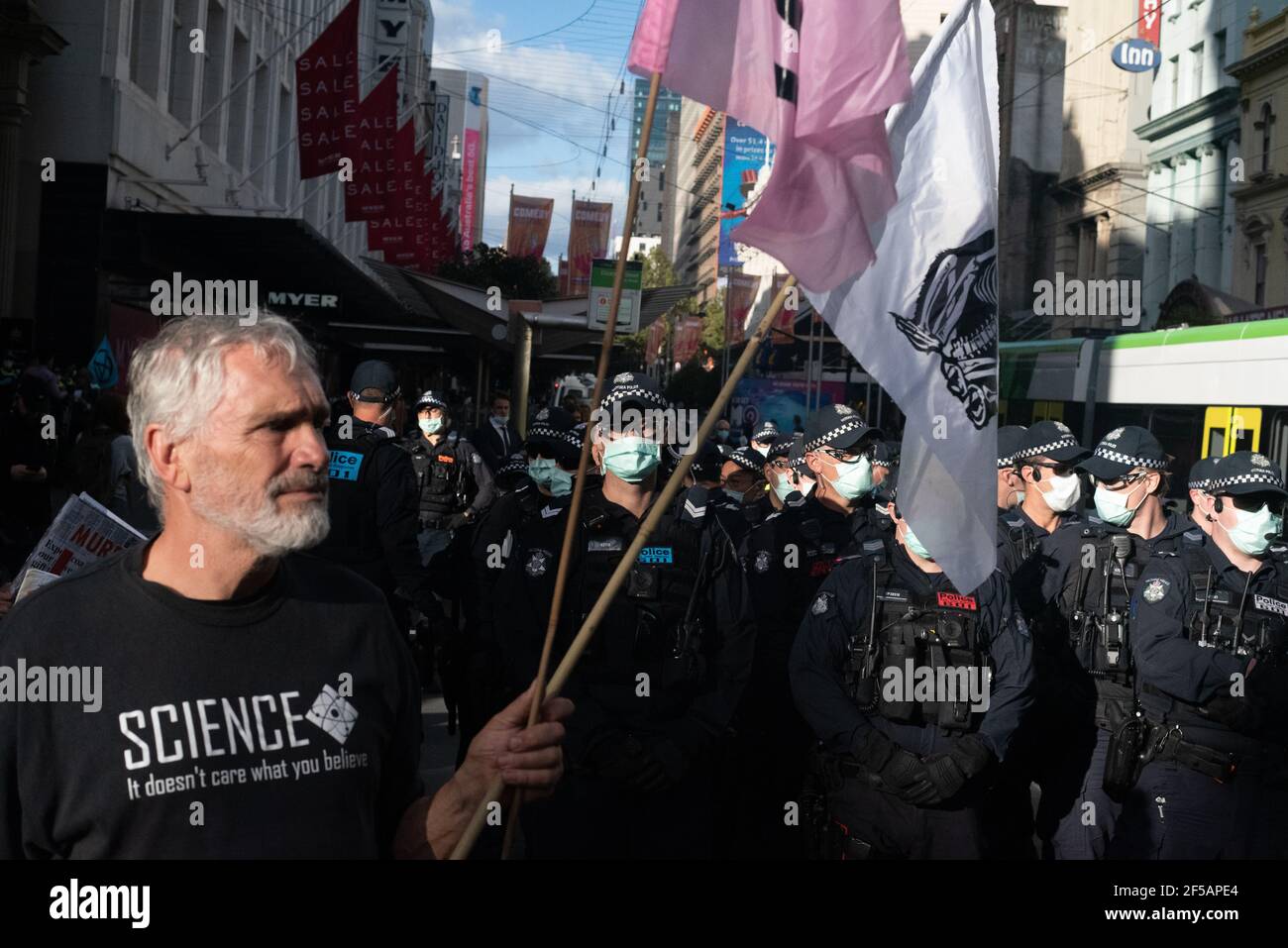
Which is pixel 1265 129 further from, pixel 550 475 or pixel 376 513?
pixel 376 513

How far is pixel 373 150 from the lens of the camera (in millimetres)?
23469

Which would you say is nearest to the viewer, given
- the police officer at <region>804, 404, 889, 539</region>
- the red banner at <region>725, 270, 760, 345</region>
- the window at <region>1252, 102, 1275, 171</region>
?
the police officer at <region>804, 404, 889, 539</region>

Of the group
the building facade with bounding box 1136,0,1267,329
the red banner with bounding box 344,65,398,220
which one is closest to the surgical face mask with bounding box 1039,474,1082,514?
the red banner with bounding box 344,65,398,220

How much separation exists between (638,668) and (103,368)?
10832 millimetres

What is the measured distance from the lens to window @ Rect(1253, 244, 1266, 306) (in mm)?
40938

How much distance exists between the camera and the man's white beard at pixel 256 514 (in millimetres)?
2600

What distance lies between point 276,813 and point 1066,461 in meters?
5.86

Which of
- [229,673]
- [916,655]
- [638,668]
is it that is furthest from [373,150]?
[229,673]

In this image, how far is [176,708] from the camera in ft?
8.16

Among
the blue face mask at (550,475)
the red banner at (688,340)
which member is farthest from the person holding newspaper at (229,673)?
the red banner at (688,340)

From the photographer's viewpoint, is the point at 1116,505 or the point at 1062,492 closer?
the point at 1116,505

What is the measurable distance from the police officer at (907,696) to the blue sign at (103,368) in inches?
420

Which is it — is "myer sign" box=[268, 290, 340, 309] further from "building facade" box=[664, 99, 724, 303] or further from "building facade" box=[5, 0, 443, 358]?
"building facade" box=[664, 99, 724, 303]

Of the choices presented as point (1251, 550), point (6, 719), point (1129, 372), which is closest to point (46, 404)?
point (1251, 550)
